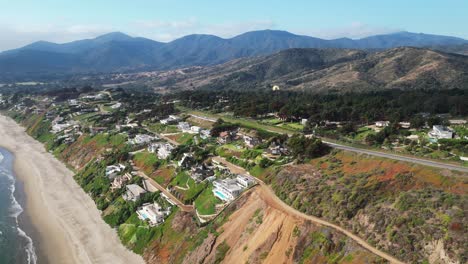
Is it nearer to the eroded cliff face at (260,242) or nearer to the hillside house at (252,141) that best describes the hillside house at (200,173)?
the eroded cliff face at (260,242)

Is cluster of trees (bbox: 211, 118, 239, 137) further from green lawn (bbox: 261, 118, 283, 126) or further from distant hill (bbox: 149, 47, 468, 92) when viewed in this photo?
distant hill (bbox: 149, 47, 468, 92)

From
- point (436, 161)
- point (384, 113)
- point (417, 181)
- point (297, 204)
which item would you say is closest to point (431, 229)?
point (417, 181)

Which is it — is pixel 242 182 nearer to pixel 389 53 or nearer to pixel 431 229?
pixel 431 229

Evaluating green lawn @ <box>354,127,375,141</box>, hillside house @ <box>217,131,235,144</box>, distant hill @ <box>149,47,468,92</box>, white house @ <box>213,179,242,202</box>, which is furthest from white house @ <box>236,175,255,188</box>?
distant hill @ <box>149,47,468,92</box>

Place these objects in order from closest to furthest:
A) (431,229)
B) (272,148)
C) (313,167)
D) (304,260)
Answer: (431,229) → (304,260) → (313,167) → (272,148)

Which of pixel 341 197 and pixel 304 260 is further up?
pixel 341 197

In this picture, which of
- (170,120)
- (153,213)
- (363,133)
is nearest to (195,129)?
(170,120)

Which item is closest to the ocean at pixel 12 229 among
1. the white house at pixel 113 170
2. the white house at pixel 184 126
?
the white house at pixel 113 170
